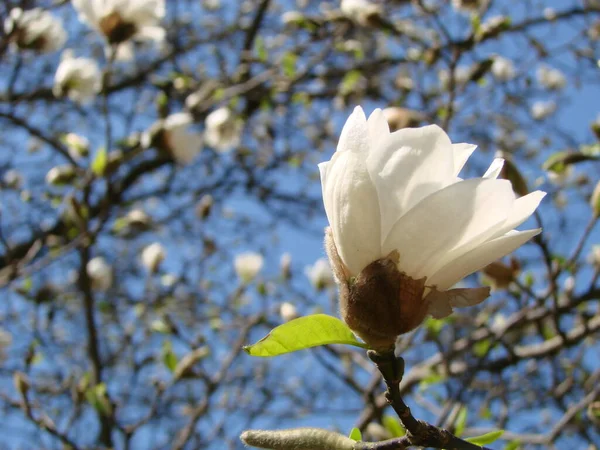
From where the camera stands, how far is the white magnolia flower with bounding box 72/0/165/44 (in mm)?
1733

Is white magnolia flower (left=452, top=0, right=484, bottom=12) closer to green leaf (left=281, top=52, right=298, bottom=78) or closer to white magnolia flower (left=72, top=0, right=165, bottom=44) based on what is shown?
green leaf (left=281, top=52, right=298, bottom=78)

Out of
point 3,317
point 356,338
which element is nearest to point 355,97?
point 3,317

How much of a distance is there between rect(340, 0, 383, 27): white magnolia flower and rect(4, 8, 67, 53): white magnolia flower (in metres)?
0.98

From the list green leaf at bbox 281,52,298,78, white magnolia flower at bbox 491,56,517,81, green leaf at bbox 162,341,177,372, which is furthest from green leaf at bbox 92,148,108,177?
white magnolia flower at bbox 491,56,517,81

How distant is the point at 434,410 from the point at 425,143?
1.43 m

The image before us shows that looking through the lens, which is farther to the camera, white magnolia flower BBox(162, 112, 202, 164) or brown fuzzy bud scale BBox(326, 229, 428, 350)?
white magnolia flower BBox(162, 112, 202, 164)

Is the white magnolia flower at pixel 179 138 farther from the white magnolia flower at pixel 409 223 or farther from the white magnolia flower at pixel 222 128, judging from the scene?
the white magnolia flower at pixel 409 223

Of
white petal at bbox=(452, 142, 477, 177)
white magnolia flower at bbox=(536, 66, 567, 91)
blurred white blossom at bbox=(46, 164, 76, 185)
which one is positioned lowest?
white magnolia flower at bbox=(536, 66, 567, 91)

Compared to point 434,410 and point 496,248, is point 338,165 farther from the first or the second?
point 434,410

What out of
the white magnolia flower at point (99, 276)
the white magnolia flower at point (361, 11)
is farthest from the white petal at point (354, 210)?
the white magnolia flower at point (99, 276)

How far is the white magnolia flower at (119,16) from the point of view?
5.69 ft

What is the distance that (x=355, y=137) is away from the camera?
52 cm

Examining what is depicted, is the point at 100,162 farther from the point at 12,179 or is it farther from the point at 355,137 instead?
the point at 12,179

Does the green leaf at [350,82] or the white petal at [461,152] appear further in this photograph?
the green leaf at [350,82]
